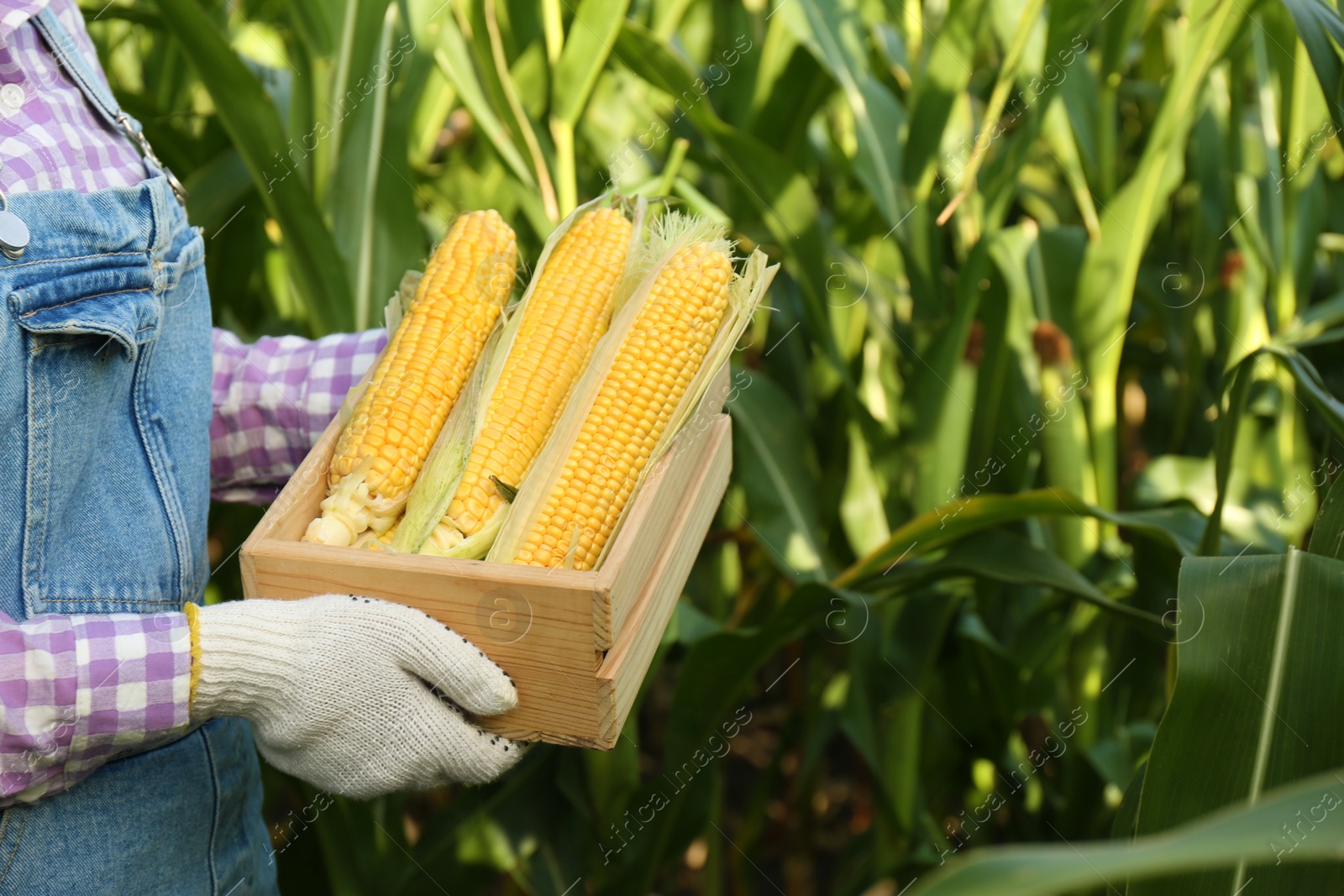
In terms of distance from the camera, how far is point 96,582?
27.0 inches

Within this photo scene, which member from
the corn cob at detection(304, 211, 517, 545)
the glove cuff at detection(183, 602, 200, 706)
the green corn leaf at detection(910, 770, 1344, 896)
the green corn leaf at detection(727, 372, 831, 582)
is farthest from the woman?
the green corn leaf at detection(727, 372, 831, 582)

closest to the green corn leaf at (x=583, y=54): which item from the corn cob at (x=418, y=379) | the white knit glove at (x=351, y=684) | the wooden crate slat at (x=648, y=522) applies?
the corn cob at (x=418, y=379)

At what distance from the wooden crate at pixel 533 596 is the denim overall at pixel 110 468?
9 cm

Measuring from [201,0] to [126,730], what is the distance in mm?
1046

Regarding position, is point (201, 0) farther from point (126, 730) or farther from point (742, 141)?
point (126, 730)

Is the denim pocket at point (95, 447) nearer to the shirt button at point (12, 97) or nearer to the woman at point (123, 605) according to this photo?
the woman at point (123, 605)

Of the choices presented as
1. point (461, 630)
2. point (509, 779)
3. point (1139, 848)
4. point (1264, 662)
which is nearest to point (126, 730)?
point (461, 630)

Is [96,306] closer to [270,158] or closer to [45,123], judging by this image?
[45,123]

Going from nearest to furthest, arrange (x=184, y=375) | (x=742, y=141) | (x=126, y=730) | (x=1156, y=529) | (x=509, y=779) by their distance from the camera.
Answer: (x=126, y=730), (x=184, y=375), (x=1156, y=529), (x=742, y=141), (x=509, y=779)

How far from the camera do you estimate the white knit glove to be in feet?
2.17

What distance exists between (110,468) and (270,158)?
0.44 metres

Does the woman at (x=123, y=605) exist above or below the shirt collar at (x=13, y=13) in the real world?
below

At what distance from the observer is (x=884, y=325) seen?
1386mm

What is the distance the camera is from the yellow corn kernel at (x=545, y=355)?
77 centimetres
